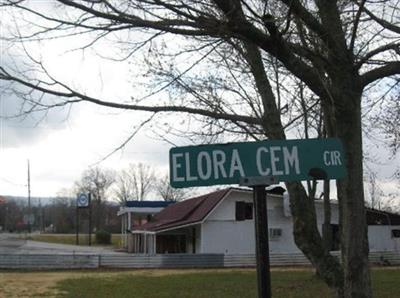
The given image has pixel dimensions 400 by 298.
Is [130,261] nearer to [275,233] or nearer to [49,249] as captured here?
[275,233]

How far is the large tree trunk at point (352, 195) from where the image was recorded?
6.79 m

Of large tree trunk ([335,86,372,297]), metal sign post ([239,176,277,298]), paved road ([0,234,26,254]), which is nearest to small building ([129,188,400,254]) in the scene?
paved road ([0,234,26,254])

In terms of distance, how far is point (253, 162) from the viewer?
4.43 meters

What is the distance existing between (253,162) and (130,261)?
3506cm

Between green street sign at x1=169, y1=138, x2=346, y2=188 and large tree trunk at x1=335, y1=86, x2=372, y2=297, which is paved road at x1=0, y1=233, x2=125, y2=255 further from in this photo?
green street sign at x1=169, y1=138, x2=346, y2=188

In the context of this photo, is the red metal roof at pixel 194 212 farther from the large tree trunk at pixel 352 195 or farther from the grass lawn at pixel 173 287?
the large tree trunk at pixel 352 195

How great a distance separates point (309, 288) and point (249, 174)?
63.8 feet

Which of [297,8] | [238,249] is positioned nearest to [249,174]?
[297,8]

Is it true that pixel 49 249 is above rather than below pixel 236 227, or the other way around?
below

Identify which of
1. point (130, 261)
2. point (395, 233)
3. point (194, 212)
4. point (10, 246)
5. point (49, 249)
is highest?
point (194, 212)

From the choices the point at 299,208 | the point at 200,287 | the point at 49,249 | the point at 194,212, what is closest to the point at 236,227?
the point at 194,212

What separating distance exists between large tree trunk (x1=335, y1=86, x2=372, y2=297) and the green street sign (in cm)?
233

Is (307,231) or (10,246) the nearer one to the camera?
(307,231)

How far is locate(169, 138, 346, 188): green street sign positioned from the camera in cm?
443
